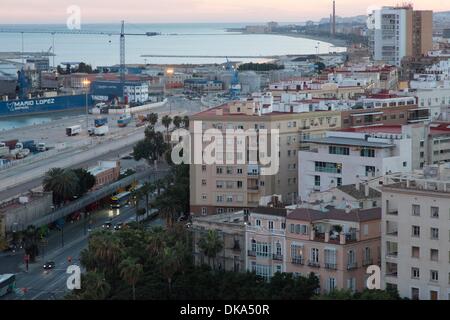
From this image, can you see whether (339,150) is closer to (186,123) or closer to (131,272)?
(131,272)

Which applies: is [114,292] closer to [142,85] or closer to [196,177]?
[196,177]

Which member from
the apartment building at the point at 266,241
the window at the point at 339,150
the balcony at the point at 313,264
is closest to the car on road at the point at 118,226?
the window at the point at 339,150

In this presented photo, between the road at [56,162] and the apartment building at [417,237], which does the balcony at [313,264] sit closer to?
the apartment building at [417,237]

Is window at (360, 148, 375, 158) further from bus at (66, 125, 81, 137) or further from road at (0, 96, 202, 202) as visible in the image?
bus at (66, 125, 81, 137)

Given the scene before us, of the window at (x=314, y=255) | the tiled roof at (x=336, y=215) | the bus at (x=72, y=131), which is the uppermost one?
the tiled roof at (x=336, y=215)
